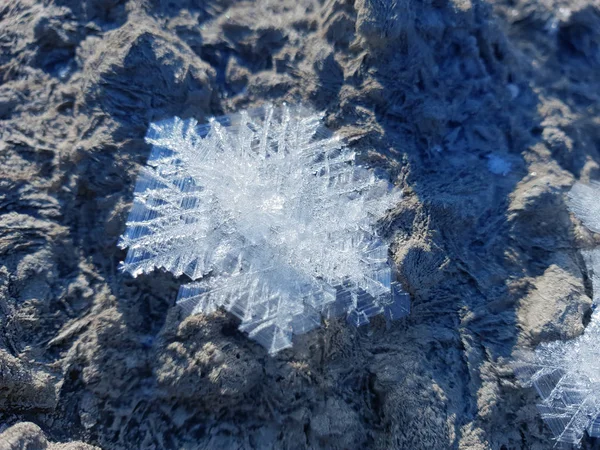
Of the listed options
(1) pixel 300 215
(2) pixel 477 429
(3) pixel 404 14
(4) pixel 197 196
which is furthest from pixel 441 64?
(2) pixel 477 429

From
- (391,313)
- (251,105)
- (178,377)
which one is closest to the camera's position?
(178,377)

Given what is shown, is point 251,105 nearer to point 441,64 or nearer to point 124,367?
point 441,64

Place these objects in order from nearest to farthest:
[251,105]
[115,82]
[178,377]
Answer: [178,377] → [115,82] → [251,105]

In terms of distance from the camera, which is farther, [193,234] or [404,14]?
[404,14]
